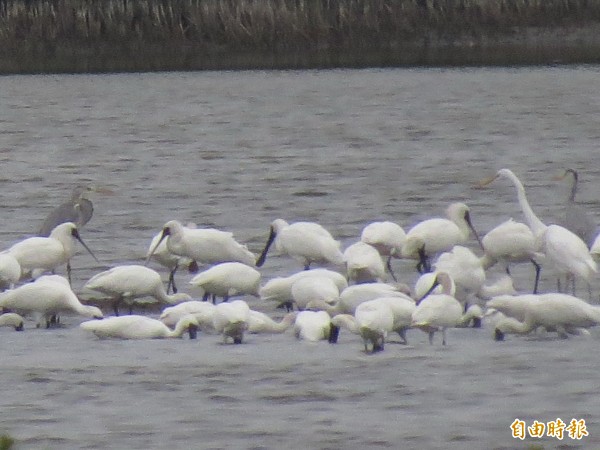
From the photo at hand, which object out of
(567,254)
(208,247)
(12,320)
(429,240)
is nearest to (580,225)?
(429,240)

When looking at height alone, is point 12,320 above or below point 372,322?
below

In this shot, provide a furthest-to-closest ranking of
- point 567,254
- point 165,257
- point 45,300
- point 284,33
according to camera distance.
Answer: point 284,33, point 165,257, point 567,254, point 45,300

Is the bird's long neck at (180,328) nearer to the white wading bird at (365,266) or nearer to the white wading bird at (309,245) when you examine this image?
the white wading bird at (365,266)

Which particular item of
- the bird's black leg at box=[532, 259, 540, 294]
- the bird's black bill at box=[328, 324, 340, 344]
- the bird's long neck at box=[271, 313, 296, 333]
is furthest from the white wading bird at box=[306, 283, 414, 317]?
the bird's black leg at box=[532, 259, 540, 294]

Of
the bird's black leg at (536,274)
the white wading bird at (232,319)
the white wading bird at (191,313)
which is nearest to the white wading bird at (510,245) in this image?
the bird's black leg at (536,274)

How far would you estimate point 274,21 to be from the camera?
4034 cm

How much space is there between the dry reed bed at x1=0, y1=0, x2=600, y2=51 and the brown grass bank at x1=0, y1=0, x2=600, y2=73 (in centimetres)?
2

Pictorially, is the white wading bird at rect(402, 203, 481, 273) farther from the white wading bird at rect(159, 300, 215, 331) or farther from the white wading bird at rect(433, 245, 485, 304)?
the white wading bird at rect(159, 300, 215, 331)

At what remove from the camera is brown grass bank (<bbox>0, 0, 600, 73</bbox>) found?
40.5 meters

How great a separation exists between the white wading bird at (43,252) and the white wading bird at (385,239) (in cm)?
192

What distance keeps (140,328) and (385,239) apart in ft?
7.79

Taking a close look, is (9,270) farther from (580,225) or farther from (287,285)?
(580,225)

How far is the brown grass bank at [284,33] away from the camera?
40.5 metres

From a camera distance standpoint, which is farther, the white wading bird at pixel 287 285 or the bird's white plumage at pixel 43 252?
the bird's white plumage at pixel 43 252
